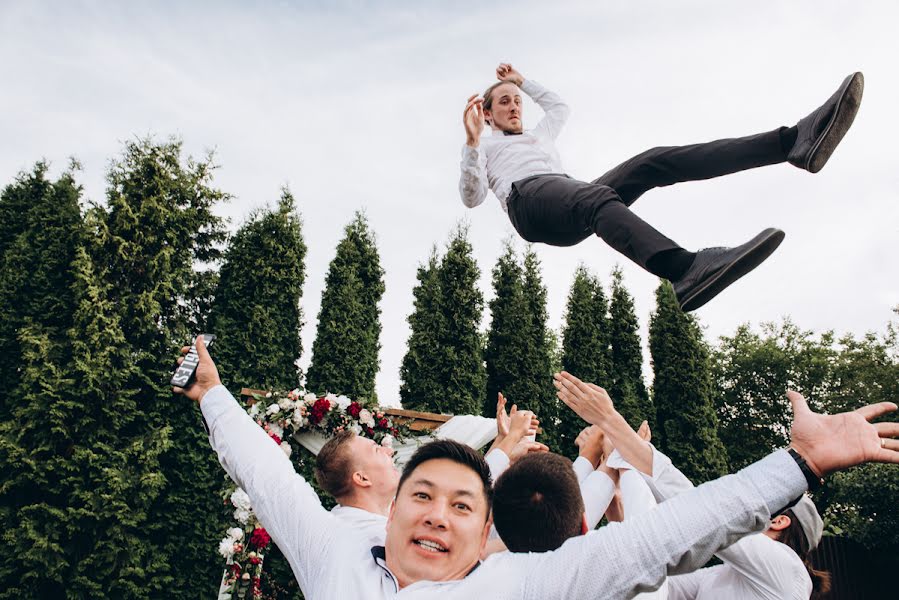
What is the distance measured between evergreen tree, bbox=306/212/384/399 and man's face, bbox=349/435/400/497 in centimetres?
788

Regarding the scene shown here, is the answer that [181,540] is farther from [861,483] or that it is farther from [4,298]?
[861,483]

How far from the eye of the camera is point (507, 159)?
3.10 metres

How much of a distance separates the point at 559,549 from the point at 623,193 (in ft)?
6.48

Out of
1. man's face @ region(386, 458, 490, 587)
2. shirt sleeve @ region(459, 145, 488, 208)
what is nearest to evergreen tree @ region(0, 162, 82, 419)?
shirt sleeve @ region(459, 145, 488, 208)

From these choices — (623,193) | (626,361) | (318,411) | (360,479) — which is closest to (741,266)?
(623,193)

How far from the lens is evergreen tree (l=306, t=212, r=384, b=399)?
10188mm

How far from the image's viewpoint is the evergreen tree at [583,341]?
11992 millimetres

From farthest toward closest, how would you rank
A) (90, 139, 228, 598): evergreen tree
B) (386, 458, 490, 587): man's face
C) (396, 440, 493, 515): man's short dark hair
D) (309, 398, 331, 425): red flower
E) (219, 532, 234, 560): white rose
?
(90, 139, 228, 598): evergreen tree → (309, 398, 331, 425): red flower → (219, 532, 234, 560): white rose → (396, 440, 493, 515): man's short dark hair → (386, 458, 490, 587): man's face

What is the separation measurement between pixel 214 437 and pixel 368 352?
9.15 meters

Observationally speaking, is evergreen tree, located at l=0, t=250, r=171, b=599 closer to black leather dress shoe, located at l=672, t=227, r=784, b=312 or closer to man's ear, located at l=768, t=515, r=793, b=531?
man's ear, located at l=768, t=515, r=793, b=531

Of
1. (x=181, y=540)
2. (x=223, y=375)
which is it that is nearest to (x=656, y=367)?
(x=223, y=375)

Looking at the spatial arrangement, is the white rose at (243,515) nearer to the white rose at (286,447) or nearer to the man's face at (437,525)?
the white rose at (286,447)

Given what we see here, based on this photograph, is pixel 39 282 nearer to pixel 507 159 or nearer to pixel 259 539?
pixel 259 539

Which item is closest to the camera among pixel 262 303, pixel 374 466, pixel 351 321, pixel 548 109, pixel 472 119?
pixel 374 466
